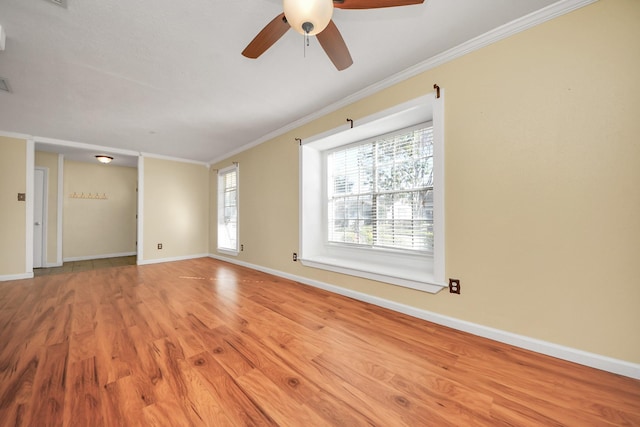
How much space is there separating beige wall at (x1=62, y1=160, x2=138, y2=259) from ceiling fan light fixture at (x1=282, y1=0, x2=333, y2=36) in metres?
7.42

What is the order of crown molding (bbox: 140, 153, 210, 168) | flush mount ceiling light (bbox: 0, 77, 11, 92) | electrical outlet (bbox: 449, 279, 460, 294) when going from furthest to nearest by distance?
1. crown molding (bbox: 140, 153, 210, 168)
2. flush mount ceiling light (bbox: 0, 77, 11, 92)
3. electrical outlet (bbox: 449, 279, 460, 294)

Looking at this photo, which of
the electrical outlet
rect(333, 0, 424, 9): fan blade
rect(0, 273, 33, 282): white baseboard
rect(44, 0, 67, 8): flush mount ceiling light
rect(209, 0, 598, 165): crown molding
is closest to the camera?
rect(333, 0, 424, 9): fan blade

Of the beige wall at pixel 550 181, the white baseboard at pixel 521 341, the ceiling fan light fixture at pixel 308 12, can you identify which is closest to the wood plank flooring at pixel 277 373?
the white baseboard at pixel 521 341

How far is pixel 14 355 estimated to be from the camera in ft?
5.59

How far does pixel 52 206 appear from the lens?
5.14m

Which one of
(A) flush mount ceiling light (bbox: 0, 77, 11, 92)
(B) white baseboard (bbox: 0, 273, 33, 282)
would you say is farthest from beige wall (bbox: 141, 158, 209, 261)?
(A) flush mount ceiling light (bbox: 0, 77, 11, 92)

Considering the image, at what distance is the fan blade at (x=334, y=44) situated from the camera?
5.02ft

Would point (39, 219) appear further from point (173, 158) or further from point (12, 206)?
point (173, 158)

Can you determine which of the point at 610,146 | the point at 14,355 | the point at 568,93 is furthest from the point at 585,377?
the point at 14,355

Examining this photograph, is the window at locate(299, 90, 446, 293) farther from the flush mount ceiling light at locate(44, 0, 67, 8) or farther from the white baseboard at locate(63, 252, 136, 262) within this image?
the white baseboard at locate(63, 252, 136, 262)

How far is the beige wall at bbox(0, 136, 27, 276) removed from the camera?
388 cm

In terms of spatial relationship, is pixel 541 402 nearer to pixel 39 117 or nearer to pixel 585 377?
pixel 585 377

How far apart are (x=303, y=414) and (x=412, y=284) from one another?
1.57 meters

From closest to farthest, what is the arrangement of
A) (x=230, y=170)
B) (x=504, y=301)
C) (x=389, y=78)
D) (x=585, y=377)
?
(x=585, y=377), (x=504, y=301), (x=389, y=78), (x=230, y=170)
